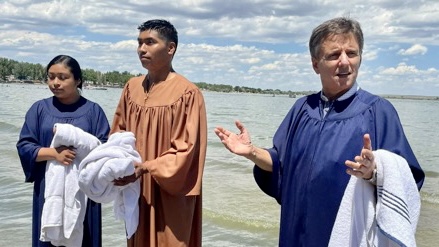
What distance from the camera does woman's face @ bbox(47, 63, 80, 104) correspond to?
3943 millimetres

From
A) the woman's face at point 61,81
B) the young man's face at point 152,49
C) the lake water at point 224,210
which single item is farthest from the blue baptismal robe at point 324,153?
the lake water at point 224,210

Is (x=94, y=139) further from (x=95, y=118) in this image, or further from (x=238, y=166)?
(x=238, y=166)

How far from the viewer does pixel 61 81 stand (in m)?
3.95

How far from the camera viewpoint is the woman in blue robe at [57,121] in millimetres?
3912

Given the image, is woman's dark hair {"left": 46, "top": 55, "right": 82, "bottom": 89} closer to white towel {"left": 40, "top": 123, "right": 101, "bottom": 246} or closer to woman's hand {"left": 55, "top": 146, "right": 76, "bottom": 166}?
white towel {"left": 40, "top": 123, "right": 101, "bottom": 246}

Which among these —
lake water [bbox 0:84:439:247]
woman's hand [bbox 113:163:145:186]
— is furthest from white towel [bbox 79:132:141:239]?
lake water [bbox 0:84:439:247]

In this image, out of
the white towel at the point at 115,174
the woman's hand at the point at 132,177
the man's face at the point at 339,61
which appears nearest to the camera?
the man's face at the point at 339,61

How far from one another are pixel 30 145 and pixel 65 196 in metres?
0.48

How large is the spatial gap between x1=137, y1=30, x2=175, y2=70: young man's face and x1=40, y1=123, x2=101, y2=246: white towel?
2.30 ft

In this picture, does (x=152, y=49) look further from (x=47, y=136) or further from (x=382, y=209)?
(x=382, y=209)

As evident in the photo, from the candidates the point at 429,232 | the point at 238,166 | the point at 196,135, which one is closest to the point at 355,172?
the point at 196,135

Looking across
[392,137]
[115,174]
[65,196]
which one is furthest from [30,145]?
[392,137]

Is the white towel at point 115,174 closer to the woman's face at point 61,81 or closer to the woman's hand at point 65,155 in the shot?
the woman's hand at point 65,155

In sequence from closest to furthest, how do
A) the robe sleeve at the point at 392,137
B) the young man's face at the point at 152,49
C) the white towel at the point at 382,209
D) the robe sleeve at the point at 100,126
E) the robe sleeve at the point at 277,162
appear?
the white towel at the point at 382,209 → the robe sleeve at the point at 392,137 → the robe sleeve at the point at 277,162 → the young man's face at the point at 152,49 → the robe sleeve at the point at 100,126
